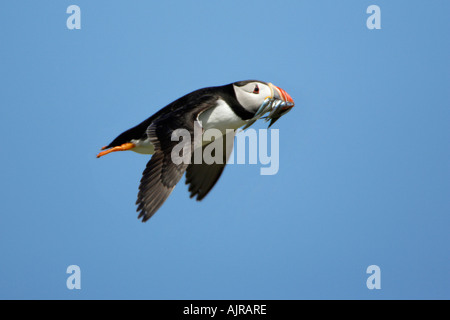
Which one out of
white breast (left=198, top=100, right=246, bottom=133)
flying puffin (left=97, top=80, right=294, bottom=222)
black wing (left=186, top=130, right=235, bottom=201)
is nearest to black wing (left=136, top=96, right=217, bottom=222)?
flying puffin (left=97, top=80, right=294, bottom=222)

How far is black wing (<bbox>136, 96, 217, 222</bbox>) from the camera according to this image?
6148 mm

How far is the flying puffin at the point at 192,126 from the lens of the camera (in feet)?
20.5

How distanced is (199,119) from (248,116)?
0.52m

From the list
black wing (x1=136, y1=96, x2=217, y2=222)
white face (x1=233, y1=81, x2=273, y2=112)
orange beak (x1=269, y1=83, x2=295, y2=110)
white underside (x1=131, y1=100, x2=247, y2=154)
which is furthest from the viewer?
orange beak (x1=269, y1=83, x2=295, y2=110)

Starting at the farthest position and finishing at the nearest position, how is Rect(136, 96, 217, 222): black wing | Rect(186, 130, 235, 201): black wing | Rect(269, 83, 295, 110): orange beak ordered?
Rect(186, 130, 235, 201): black wing → Rect(269, 83, 295, 110): orange beak → Rect(136, 96, 217, 222): black wing

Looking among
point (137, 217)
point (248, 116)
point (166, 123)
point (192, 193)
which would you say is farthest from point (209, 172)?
point (137, 217)

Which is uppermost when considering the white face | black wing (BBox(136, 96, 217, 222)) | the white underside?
the white face

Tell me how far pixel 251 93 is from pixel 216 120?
476mm

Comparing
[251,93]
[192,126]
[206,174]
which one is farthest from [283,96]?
[192,126]

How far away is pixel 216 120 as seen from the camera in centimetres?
709

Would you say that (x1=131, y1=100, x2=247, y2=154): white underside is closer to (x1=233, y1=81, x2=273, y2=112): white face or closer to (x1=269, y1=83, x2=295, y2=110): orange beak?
(x1=233, y1=81, x2=273, y2=112): white face

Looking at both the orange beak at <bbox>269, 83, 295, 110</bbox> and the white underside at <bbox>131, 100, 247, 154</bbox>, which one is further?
the orange beak at <bbox>269, 83, 295, 110</bbox>

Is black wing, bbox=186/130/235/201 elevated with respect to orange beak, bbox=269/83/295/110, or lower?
lower

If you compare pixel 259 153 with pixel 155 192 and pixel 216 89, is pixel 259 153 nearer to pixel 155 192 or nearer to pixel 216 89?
pixel 216 89
